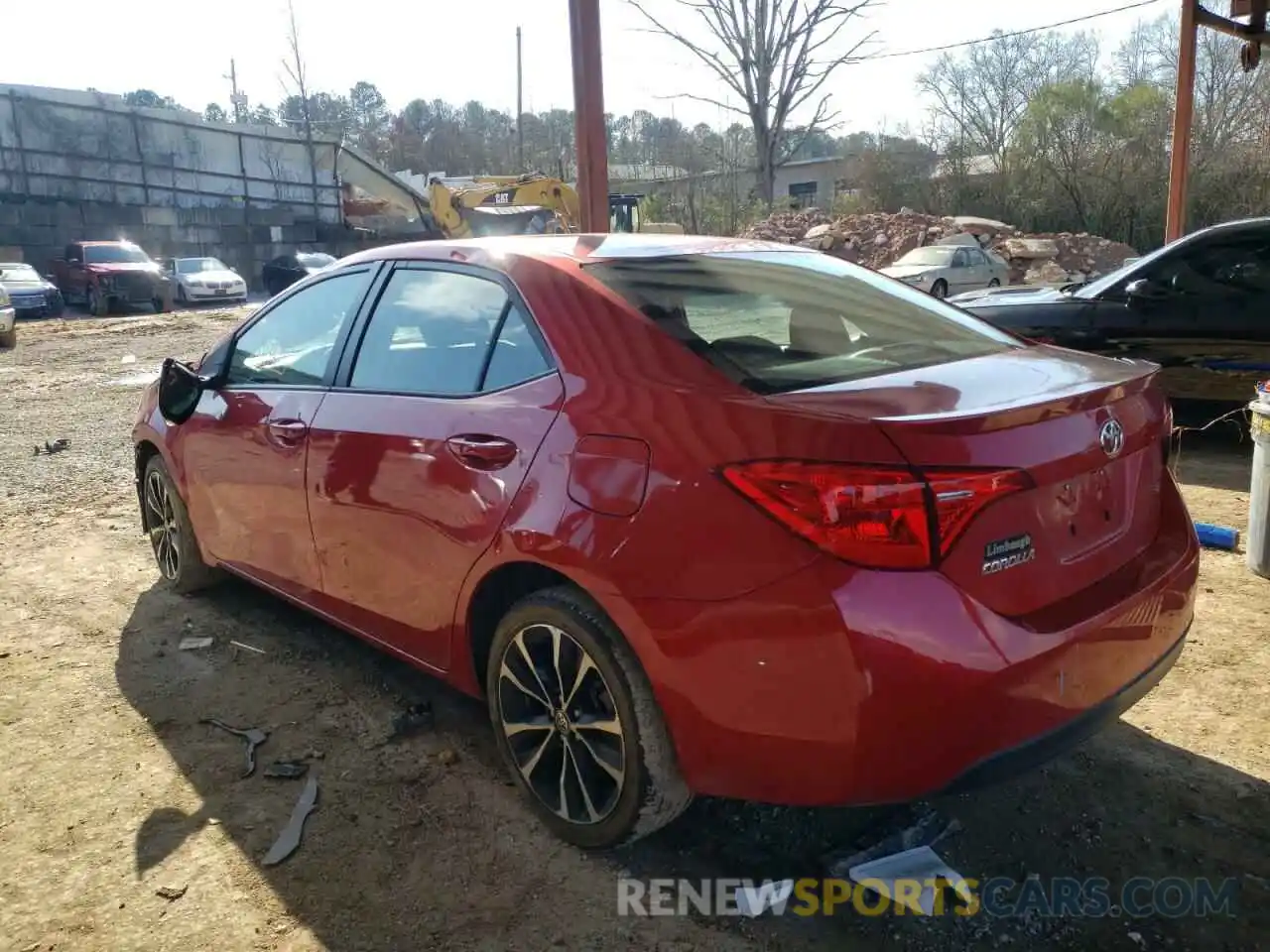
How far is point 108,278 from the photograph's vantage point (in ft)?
79.9

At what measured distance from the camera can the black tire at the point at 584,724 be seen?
240cm

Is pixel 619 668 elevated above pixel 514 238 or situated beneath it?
situated beneath

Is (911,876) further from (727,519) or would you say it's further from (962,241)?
(962,241)

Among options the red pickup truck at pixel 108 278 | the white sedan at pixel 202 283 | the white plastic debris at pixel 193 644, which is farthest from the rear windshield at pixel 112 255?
the white plastic debris at pixel 193 644

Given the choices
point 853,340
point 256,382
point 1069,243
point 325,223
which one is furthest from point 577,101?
point 325,223

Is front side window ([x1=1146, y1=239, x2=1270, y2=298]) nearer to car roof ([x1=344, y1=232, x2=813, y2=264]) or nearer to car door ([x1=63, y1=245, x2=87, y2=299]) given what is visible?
car roof ([x1=344, y1=232, x2=813, y2=264])

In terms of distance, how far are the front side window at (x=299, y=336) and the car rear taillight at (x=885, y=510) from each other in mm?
2070

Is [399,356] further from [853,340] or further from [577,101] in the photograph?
[577,101]

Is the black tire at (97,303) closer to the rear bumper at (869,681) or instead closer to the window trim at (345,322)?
the window trim at (345,322)

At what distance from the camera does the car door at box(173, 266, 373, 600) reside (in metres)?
3.51

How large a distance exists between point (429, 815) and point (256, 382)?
1.87 meters

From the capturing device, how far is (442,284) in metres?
3.17

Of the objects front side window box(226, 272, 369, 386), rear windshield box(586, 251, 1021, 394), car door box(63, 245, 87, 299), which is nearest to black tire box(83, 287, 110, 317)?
car door box(63, 245, 87, 299)

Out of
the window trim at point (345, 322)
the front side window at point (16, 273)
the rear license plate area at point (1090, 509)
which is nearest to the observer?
the rear license plate area at point (1090, 509)
